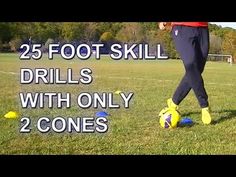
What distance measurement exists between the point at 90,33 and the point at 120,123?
0.74 m

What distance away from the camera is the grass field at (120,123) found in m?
3.92

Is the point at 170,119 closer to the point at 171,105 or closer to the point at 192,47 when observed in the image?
the point at 171,105

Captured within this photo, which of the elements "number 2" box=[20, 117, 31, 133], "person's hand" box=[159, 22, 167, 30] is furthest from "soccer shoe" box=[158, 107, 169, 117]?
"number 2" box=[20, 117, 31, 133]

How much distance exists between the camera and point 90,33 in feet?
13.5

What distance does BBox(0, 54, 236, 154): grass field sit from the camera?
3924 millimetres

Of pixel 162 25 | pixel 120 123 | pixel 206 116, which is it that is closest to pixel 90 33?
pixel 162 25

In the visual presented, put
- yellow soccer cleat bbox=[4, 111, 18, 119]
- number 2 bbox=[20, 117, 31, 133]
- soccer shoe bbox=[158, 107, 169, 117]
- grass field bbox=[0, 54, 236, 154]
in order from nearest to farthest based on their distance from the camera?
grass field bbox=[0, 54, 236, 154], number 2 bbox=[20, 117, 31, 133], yellow soccer cleat bbox=[4, 111, 18, 119], soccer shoe bbox=[158, 107, 169, 117]

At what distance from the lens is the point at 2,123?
4.16 m

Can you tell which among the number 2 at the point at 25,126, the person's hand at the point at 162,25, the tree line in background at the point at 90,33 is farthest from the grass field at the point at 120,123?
the person's hand at the point at 162,25

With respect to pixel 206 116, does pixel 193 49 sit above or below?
above

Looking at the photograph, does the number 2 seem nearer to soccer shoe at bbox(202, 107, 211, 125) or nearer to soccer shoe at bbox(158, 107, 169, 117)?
soccer shoe at bbox(158, 107, 169, 117)

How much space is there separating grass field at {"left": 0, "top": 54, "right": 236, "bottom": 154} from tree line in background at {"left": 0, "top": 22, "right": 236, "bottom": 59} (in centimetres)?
15
